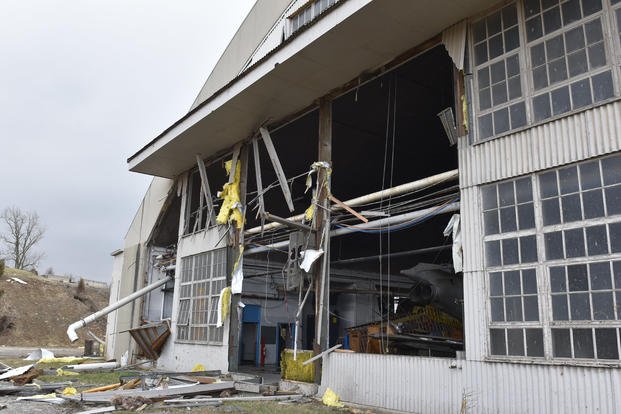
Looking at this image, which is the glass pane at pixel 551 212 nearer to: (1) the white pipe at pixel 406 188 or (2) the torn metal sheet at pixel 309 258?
(1) the white pipe at pixel 406 188

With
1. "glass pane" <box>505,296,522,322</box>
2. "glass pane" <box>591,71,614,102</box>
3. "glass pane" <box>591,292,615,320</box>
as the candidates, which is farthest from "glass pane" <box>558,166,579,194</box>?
"glass pane" <box>505,296,522,322</box>

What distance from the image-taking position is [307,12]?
17219 millimetres

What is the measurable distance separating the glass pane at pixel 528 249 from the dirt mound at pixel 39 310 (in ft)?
129

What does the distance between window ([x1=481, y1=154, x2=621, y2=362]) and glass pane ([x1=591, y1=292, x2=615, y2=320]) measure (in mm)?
13

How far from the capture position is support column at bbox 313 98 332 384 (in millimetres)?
12680

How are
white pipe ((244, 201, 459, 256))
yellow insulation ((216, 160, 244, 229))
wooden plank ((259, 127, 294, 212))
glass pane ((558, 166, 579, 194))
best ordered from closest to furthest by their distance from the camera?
glass pane ((558, 166, 579, 194))
white pipe ((244, 201, 459, 256))
wooden plank ((259, 127, 294, 212))
yellow insulation ((216, 160, 244, 229))

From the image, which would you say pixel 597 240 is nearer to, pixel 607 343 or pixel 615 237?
pixel 615 237

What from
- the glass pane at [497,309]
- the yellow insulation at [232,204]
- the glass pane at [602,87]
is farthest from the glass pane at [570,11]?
the yellow insulation at [232,204]

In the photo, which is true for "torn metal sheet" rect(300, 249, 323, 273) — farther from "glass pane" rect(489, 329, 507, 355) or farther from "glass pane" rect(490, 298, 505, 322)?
"glass pane" rect(489, 329, 507, 355)

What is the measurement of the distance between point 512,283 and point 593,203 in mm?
1855

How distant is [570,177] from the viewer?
28.0 feet

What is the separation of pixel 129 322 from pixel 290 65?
51.1 ft

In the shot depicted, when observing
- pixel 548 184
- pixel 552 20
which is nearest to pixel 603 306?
pixel 548 184

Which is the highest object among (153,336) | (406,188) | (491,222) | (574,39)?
(574,39)
